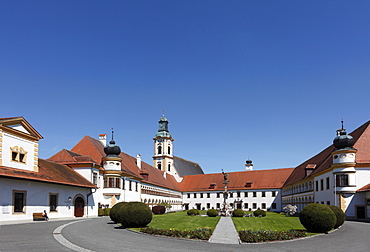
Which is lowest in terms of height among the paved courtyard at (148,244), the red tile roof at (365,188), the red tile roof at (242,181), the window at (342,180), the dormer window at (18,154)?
the red tile roof at (242,181)

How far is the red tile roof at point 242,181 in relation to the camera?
8206 centimetres

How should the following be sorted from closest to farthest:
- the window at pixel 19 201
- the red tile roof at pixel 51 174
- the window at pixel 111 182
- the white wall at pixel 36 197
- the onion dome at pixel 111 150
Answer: the white wall at pixel 36 197 < the red tile roof at pixel 51 174 < the window at pixel 19 201 < the window at pixel 111 182 < the onion dome at pixel 111 150

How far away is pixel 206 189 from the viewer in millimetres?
87125

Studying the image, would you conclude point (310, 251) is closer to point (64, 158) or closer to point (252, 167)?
point (64, 158)

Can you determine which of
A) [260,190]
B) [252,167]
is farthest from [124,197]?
[252,167]

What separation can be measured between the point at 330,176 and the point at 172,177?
5161cm

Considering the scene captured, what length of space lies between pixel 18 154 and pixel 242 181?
6136 centimetres

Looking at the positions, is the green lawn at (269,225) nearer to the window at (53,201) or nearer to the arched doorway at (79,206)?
the window at (53,201)

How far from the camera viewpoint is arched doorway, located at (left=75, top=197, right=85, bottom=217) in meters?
41.2

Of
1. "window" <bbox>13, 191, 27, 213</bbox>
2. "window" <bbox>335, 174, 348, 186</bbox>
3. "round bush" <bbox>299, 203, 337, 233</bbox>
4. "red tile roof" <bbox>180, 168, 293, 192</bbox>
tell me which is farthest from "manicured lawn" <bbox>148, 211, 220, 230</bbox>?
"red tile roof" <bbox>180, 168, 293, 192</bbox>

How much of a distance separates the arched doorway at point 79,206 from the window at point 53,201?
4459 mm

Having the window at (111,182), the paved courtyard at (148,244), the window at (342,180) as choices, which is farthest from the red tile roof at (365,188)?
the window at (111,182)

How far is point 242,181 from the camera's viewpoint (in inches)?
3359

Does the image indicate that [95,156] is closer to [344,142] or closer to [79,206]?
[79,206]
